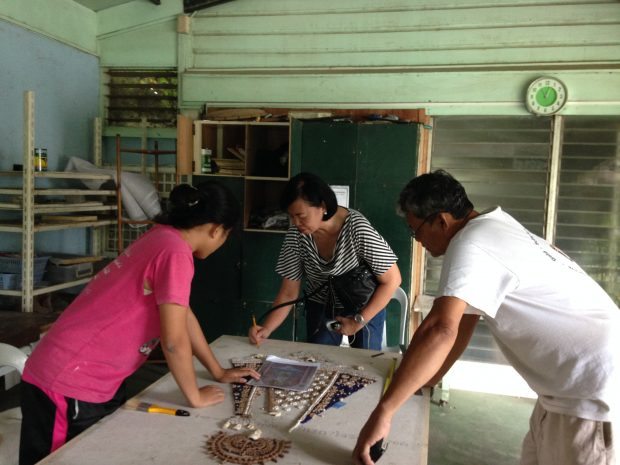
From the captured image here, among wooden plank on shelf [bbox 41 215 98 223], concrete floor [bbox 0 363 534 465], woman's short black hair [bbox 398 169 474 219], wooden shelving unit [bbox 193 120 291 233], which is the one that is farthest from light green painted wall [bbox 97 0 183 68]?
woman's short black hair [bbox 398 169 474 219]

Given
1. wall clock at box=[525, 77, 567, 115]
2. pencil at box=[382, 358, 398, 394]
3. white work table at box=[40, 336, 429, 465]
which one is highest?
wall clock at box=[525, 77, 567, 115]

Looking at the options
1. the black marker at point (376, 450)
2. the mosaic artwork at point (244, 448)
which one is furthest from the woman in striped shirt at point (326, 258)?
the black marker at point (376, 450)

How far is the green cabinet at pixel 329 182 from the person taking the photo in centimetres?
372

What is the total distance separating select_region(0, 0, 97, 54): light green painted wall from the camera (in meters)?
3.67

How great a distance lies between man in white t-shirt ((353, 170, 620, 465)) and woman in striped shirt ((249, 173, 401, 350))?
32.1 inches

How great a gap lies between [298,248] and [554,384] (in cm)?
134

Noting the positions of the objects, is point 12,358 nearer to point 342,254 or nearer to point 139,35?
point 342,254

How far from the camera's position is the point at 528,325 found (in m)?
1.42

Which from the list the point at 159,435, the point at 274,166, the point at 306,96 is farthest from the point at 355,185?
the point at 159,435

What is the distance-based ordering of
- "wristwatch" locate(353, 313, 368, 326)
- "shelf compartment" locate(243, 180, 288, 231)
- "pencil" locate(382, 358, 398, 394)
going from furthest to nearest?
"shelf compartment" locate(243, 180, 288, 231), "wristwatch" locate(353, 313, 368, 326), "pencil" locate(382, 358, 398, 394)

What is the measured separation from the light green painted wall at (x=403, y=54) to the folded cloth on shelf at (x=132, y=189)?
0.84 m

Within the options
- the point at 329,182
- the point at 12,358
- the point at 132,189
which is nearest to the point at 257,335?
the point at 12,358

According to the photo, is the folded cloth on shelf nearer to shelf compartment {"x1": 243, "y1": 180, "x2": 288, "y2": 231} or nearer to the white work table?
shelf compartment {"x1": 243, "y1": 180, "x2": 288, "y2": 231}

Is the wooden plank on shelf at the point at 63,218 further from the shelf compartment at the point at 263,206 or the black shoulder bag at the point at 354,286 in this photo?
the black shoulder bag at the point at 354,286
